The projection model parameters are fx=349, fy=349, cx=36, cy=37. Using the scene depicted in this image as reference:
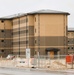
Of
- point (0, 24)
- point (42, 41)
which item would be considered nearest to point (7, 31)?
point (0, 24)

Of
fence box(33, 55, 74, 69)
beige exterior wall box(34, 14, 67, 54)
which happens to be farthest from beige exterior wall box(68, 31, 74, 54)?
fence box(33, 55, 74, 69)

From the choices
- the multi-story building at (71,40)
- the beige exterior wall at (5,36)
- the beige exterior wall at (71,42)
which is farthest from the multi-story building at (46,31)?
the beige exterior wall at (71,42)

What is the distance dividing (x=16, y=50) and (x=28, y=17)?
1439cm

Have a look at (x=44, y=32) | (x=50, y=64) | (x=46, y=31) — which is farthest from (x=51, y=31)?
(x=50, y=64)

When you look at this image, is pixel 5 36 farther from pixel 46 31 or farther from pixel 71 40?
pixel 71 40

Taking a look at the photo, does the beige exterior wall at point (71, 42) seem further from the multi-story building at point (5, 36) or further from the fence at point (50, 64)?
the fence at point (50, 64)

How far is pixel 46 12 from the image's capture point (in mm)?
98688

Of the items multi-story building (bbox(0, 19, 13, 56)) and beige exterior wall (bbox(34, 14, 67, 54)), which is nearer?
beige exterior wall (bbox(34, 14, 67, 54))

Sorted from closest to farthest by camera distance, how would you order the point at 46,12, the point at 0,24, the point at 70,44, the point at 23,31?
the point at 46,12 < the point at 23,31 < the point at 0,24 < the point at 70,44

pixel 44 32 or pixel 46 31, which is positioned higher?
pixel 46 31

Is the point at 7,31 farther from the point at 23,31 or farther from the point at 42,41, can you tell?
the point at 42,41

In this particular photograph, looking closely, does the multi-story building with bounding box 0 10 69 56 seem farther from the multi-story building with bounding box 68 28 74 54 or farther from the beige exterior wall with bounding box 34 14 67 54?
the multi-story building with bounding box 68 28 74 54

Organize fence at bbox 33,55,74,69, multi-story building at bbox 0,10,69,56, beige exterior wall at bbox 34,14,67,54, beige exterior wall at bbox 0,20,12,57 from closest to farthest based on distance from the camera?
1. fence at bbox 33,55,74,69
2. beige exterior wall at bbox 34,14,67,54
3. multi-story building at bbox 0,10,69,56
4. beige exterior wall at bbox 0,20,12,57

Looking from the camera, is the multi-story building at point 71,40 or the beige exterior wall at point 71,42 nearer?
the multi-story building at point 71,40
